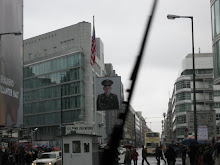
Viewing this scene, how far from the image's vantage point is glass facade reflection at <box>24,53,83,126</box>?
3568 inches

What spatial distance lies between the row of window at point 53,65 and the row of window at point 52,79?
1.17 metres

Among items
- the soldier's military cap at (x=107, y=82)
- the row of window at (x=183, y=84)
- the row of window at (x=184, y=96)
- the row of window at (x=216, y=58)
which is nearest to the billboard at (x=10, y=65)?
the soldier's military cap at (x=107, y=82)

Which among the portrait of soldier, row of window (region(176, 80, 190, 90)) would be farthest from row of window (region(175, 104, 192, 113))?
the portrait of soldier

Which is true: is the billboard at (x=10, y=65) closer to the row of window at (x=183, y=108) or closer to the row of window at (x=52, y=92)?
the row of window at (x=52, y=92)

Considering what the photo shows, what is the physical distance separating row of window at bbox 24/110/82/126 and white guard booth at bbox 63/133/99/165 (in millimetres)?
63727

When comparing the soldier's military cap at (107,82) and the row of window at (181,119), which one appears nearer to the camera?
the soldier's military cap at (107,82)

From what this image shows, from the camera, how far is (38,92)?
100188mm

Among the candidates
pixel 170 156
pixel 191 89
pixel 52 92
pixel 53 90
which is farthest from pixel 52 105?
pixel 170 156

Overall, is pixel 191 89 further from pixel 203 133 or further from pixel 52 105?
pixel 203 133

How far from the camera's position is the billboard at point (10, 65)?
155 ft

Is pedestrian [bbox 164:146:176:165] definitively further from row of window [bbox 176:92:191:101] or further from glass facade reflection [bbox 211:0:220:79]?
row of window [bbox 176:92:191:101]

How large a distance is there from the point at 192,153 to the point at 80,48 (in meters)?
69.2

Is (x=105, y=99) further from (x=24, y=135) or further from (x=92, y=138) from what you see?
(x=24, y=135)

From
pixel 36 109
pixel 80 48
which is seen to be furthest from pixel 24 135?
pixel 36 109
